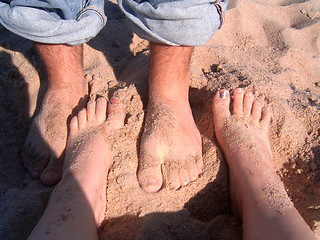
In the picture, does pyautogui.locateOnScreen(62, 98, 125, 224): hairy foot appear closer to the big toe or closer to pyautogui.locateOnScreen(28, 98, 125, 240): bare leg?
pyautogui.locateOnScreen(28, 98, 125, 240): bare leg

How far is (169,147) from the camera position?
1.36 metres

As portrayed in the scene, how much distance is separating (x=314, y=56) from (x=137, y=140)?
1.51 meters

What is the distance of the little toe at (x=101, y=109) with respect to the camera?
1493 millimetres

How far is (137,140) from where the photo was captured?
55.6 inches

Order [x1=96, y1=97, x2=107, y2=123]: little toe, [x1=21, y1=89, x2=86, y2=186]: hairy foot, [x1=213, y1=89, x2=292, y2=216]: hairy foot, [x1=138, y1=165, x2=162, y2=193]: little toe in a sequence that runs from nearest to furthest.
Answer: [x1=213, y1=89, x2=292, y2=216]: hairy foot
[x1=138, y1=165, x2=162, y2=193]: little toe
[x1=21, y1=89, x2=86, y2=186]: hairy foot
[x1=96, y1=97, x2=107, y2=123]: little toe

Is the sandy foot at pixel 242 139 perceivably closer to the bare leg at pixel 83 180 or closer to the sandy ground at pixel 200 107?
the sandy ground at pixel 200 107

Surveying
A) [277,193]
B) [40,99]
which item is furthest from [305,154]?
[40,99]

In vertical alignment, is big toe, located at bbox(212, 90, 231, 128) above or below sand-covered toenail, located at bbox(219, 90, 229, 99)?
below

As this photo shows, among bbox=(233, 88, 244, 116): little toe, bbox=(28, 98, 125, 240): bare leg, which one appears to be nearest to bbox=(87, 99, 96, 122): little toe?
bbox=(28, 98, 125, 240): bare leg

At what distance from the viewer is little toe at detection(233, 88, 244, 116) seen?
4.98 ft

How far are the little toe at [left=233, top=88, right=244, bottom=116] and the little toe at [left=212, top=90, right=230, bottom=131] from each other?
0.04 metres

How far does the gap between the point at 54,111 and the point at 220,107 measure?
0.94 metres

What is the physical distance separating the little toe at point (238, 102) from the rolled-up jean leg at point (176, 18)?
43cm

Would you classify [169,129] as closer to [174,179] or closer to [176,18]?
[174,179]
